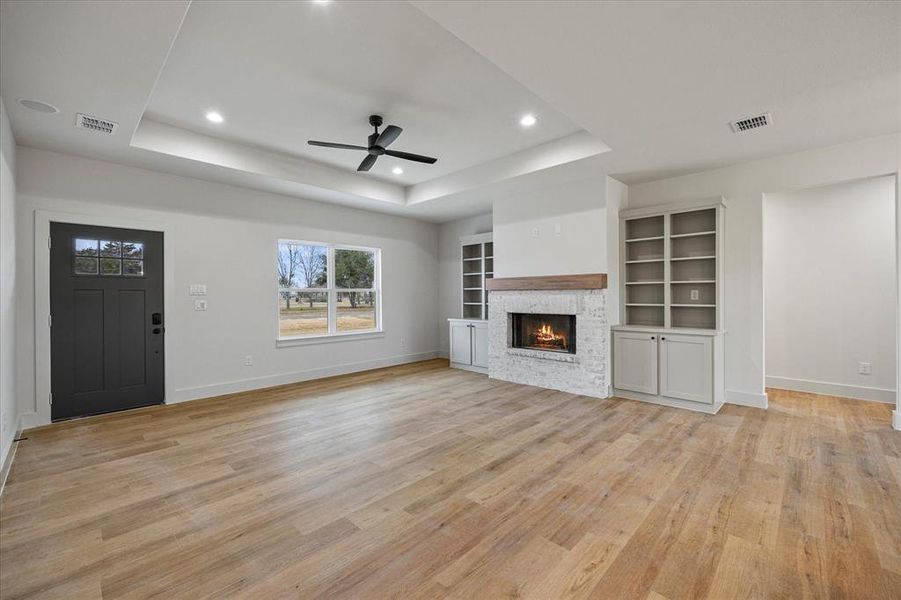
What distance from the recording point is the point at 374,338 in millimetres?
7070

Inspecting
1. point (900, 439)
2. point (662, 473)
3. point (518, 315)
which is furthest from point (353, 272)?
point (900, 439)

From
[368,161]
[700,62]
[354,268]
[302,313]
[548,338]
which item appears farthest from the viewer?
[354,268]

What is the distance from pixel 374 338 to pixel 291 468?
4120 millimetres

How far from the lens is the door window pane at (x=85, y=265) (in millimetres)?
4312

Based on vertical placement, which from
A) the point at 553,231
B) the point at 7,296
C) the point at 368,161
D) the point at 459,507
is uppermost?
the point at 368,161

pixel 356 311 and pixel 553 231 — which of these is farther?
pixel 356 311

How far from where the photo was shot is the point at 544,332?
574 centimetres

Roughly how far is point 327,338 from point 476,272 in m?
2.84

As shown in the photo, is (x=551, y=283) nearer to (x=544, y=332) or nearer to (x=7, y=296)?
(x=544, y=332)

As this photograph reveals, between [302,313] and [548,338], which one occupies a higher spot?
[302,313]

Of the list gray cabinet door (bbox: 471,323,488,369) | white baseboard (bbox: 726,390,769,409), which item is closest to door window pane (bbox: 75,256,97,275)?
gray cabinet door (bbox: 471,323,488,369)

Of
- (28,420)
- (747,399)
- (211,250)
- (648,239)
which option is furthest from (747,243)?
(28,420)

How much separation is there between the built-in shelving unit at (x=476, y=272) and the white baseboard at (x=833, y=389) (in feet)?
13.8

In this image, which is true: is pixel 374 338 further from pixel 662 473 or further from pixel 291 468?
pixel 662 473
